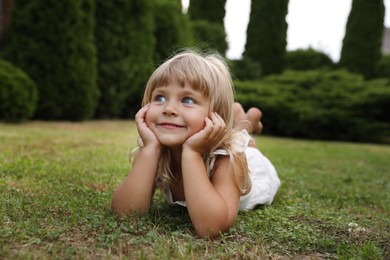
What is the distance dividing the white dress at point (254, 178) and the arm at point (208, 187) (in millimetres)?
103

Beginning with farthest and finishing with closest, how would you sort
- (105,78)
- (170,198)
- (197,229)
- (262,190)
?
(105,78) → (262,190) → (170,198) → (197,229)

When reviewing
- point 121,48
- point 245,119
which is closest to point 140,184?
point 245,119

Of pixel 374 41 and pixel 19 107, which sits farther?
pixel 374 41

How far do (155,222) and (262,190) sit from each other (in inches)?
37.6

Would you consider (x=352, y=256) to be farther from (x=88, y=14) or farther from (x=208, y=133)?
(x=88, y=14)

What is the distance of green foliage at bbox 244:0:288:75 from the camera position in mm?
16688

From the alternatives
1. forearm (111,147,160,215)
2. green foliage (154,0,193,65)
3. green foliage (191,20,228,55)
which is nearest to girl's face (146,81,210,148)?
forearm (111,147,160,215)

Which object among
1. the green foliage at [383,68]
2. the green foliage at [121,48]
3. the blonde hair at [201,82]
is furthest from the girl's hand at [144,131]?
the green foliage at [383,68]

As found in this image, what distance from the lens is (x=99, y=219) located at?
78.6 inches

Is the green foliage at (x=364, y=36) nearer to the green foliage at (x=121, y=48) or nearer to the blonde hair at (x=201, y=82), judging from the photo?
the green foliage at (x=121, y=48)

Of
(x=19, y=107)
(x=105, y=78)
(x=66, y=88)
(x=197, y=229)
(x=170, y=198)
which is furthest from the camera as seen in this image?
(x=105, y=78)

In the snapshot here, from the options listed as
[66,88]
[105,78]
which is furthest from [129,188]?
[105,78]

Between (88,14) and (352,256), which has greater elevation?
(88,14)

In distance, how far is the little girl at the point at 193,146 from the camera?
1959 mm
